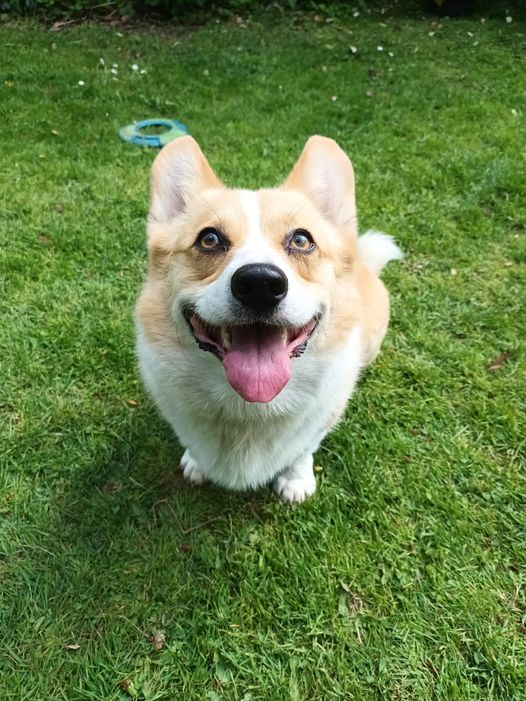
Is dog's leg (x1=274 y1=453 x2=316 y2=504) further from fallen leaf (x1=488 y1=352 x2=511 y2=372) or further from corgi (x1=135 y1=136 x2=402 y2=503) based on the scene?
fallen leaf (x1=488 y1=352 x2=511 y2=372)

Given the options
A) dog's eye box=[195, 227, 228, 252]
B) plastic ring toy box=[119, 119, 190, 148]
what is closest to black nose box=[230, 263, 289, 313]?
dog's eye box=[195, 227, 228, 252]

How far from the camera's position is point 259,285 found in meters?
1.60

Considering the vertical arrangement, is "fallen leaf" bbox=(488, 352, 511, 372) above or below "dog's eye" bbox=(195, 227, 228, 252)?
below

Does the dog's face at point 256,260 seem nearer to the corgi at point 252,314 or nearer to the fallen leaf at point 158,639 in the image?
the corgi at point 252,314

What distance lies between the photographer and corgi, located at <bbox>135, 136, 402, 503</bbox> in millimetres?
1701

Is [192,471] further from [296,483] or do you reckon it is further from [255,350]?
[255,350]

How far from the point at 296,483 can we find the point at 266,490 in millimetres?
169

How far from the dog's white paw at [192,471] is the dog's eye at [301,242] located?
3.69ft

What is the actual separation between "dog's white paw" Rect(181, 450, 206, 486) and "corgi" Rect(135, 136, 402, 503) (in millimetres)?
12

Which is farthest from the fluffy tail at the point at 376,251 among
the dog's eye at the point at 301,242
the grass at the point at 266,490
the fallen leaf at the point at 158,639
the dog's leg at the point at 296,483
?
the fallen leaf at the point at 158,639

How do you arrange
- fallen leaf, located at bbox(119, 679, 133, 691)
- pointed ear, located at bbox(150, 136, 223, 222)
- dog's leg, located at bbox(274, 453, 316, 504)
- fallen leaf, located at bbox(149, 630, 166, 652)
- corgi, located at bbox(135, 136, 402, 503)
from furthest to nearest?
1. dog's leg, located at bbox(274, 453, 316, 504)
2. pointed ear, located at bbox(150, 136, 223, 222)
3. fallen leaf, located at bbox(149, 630, 166, 652)
4. fallen leaf, located at bbox(119, 679, 133, 691)
5. corgi, located at bbox(135, 136, 402, 503)

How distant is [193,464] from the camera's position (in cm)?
250

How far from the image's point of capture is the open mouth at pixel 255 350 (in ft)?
5.54

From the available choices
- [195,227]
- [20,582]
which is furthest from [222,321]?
[20,582]
